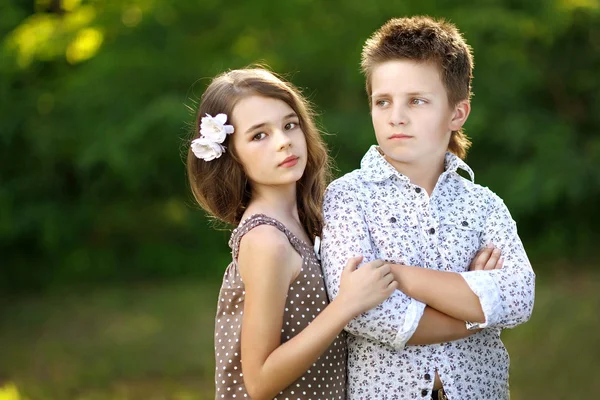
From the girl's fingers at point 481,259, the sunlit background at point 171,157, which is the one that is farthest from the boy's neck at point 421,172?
the sunlit background at point 171,157

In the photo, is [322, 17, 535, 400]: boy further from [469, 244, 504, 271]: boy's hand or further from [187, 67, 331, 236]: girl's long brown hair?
[187, 67, 331, 236]: girl's long brown hair

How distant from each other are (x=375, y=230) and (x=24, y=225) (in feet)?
21.9

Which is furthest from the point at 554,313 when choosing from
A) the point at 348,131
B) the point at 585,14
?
the point at 585,14

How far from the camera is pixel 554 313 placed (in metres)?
6.67

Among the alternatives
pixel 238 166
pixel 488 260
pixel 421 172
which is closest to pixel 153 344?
pixel 238 166

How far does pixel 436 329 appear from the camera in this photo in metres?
2.21

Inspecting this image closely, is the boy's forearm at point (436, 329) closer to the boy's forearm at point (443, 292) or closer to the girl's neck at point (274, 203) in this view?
the boy's forearm at point (443, 292)

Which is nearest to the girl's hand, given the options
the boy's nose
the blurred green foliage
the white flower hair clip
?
the boy's nose

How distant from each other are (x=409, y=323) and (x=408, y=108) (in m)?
0.56

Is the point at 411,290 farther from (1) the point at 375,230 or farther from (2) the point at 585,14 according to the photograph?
(2) the point at 585,14

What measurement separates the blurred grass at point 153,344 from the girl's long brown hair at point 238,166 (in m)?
3.15

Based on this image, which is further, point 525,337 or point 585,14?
point 585,14

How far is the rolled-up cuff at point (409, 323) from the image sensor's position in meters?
2.18

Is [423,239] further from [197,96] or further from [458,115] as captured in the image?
[197,96]
